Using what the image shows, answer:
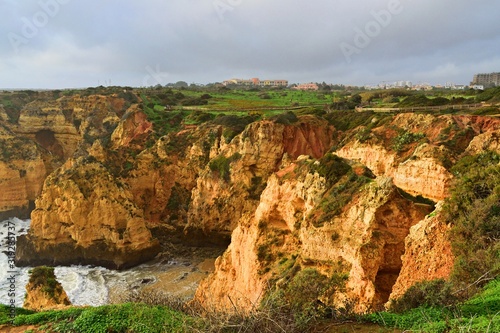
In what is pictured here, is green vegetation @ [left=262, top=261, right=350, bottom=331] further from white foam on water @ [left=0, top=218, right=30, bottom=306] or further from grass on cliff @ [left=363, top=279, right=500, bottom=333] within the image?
white foam on water @ [left=0, top=218, right=30, bottom=306]

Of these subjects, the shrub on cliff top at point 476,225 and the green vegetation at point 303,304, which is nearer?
the green vegetation at point 303,304

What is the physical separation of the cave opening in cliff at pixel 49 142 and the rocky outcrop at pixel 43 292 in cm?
4013

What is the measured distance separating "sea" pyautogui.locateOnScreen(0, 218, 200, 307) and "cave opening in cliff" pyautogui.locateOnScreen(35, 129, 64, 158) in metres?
26.1

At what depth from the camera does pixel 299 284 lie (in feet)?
31.8

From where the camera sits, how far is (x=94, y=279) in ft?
96.8

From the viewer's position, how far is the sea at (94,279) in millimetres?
26406

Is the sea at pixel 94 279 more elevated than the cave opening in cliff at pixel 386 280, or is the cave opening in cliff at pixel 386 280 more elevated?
the cave opening in cliff at pixel 386 280

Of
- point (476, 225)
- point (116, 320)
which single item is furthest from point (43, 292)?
point (476, 225)

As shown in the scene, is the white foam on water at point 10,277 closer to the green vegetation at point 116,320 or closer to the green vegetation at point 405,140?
the green vegetation at point 116,320

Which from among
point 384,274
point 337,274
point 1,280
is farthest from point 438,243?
point 1,280

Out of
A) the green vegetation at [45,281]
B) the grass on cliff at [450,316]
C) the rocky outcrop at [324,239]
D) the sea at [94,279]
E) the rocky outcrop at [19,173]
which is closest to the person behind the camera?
the grass on cliff at [450,316]

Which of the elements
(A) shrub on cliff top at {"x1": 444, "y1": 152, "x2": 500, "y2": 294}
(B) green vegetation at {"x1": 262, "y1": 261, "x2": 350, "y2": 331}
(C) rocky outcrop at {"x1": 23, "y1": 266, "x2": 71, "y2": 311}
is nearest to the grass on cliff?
(A) shrub on cliff top at {"x1": 444, "y1": 152, "x2": 500, "y2": 294}

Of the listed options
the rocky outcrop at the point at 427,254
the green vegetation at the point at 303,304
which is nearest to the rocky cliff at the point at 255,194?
the rocky outcrop at the point at 427,254

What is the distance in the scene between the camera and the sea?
26406 millimetres
